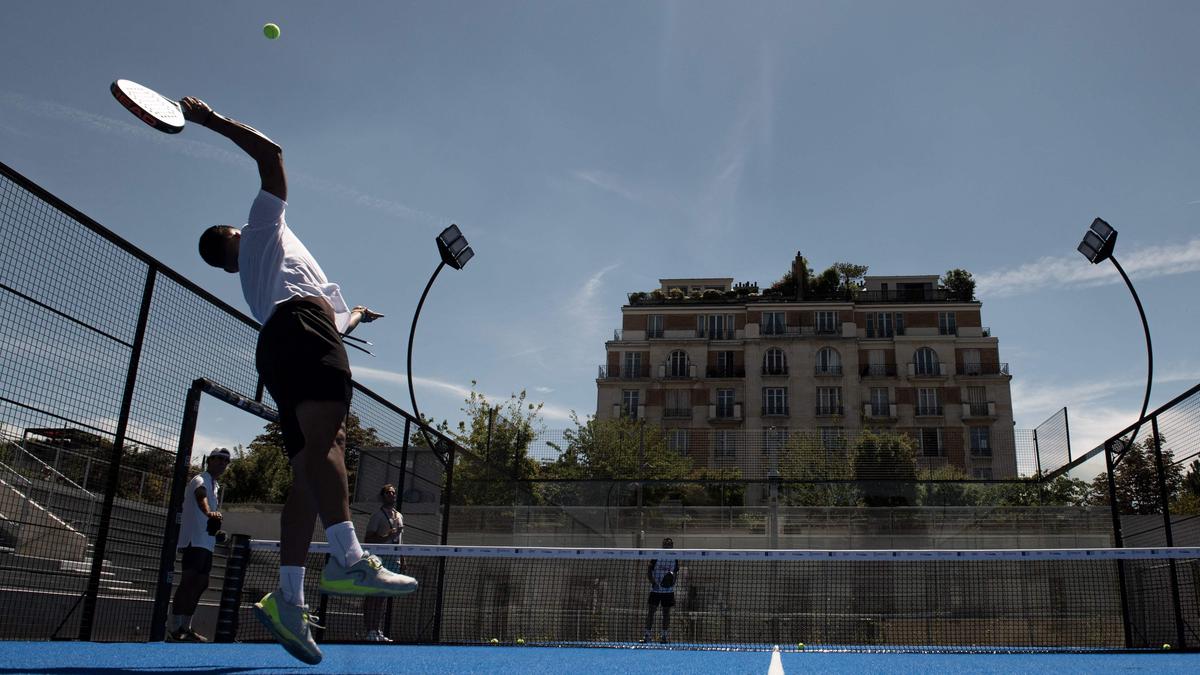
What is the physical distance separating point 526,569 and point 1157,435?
8.41 m

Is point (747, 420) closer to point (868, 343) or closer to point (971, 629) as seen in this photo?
point (868, 343)

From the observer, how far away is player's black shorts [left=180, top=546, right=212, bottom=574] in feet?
21.5

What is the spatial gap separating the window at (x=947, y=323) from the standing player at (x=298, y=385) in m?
63.9

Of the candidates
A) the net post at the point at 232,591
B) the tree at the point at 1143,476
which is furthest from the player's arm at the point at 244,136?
the tree at the point at 1143,476

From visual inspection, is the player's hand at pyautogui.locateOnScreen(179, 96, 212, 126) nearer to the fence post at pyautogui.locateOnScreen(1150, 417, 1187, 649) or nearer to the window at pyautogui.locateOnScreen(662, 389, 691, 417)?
the fence post at pyautogui.locateOnScreen(1150, 417, 1187, 649)

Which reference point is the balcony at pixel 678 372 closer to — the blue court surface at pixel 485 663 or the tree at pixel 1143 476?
the tree at pixel 1143 476

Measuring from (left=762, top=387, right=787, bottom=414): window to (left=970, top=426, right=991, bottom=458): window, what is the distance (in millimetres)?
12208

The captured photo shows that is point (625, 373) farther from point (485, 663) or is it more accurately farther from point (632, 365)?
point (485, 663)

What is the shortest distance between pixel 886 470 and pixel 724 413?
26164 mm

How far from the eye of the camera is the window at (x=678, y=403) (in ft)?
205

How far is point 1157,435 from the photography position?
973 centimetres

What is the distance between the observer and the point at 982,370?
60812 millimetres

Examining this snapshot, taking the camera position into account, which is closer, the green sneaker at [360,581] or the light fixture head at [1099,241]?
the green sneaker at [360,581]

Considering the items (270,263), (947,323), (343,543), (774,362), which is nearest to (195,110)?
(270,263)
